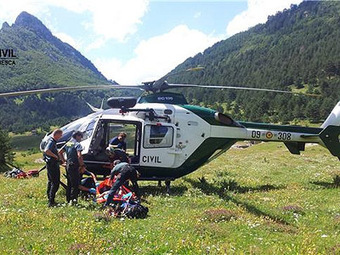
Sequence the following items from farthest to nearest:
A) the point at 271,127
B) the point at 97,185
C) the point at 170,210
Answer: the point at 271,127 → the point at 97,185 → the point at 170,210

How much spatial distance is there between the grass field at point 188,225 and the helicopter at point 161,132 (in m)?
1.39

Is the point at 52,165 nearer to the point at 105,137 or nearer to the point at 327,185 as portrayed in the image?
the point at 105,137

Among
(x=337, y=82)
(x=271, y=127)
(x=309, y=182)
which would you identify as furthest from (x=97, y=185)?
(x=337, y=82)

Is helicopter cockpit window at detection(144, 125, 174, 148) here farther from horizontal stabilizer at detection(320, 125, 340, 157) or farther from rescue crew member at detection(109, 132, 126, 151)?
horizontal stabilizer at detection(320, 125, 340, 157)

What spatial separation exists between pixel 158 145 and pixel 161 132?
593 millimetres

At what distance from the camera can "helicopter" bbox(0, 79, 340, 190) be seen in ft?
49.6

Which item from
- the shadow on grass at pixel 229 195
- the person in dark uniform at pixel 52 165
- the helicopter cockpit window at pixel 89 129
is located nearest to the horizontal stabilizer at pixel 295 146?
the shadow on grass at pixel 229 195

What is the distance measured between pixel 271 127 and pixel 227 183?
344 cm

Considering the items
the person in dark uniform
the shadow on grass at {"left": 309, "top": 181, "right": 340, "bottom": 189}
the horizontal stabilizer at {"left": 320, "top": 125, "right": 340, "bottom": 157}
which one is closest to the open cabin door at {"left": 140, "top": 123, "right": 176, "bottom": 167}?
the person in dark uniform

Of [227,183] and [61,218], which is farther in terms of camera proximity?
[227,183]

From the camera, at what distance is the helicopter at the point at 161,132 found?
595 inches

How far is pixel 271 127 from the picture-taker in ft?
55.4

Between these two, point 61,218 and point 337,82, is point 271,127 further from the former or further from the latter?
point 337,82

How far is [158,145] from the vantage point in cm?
1552
